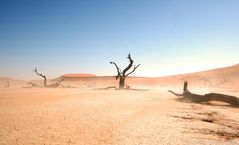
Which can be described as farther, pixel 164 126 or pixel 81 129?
pixel 164 126

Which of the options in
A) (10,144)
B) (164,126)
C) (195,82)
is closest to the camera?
(10,144)

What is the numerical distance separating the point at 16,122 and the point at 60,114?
1.49 m

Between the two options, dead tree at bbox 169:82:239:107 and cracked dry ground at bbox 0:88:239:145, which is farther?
dead tree at bbox 169:82:239:107

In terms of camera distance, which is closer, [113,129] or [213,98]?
[113,129]

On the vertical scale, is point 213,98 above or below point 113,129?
above

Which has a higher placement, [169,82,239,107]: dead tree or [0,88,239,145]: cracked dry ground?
[169,82,239,107]: dead tree

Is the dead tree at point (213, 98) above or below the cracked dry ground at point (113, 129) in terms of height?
above

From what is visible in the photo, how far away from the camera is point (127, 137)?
4.86 m

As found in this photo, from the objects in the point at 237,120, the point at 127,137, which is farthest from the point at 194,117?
the point at 127,137

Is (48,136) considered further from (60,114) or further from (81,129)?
(60,114)

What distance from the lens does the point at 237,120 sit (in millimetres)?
6547

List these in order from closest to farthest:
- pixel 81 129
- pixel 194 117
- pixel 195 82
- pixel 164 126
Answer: pixel 81 129 → pixel 164 126 → pixel 194 117 → pixel 195 82

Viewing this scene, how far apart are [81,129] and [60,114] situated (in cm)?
207

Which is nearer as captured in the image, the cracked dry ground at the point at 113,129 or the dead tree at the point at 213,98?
the cracked dry ground at the point at 113,129
